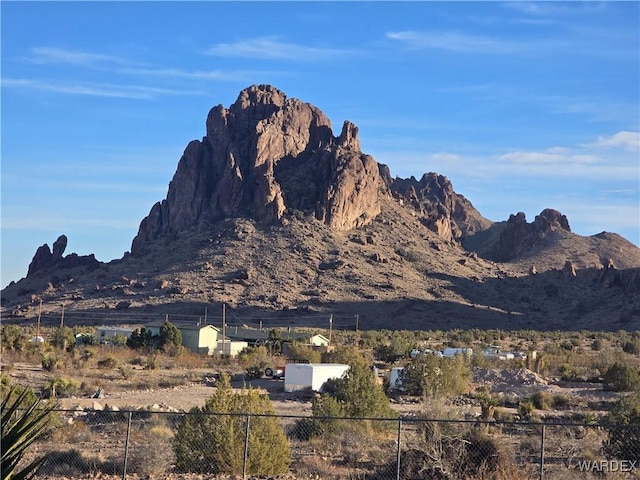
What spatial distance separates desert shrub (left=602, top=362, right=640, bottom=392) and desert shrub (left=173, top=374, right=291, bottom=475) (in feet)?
84.9

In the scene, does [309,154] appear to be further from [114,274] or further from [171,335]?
[171,335]

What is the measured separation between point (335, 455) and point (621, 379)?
934 inches

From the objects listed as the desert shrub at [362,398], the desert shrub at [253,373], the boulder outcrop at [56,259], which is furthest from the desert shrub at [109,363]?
the boulder outcrop at [56,259]

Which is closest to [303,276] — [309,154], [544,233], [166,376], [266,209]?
[266,209]

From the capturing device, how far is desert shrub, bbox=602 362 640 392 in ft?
128

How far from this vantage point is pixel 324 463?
1914 centimetres

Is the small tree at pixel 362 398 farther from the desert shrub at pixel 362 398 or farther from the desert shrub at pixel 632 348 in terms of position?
the desert shrub at pixel 632 348

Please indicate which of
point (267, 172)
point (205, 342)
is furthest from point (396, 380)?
point (267, 172)

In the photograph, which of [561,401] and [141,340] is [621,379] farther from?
[141,340]

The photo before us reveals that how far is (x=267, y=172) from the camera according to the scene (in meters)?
131

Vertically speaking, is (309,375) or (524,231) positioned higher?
(524,231)

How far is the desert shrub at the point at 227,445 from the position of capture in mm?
17359

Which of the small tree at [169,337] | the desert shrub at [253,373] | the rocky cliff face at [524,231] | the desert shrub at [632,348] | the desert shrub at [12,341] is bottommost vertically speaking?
the desert shrub at [253,373]

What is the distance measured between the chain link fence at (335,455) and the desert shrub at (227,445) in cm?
2
